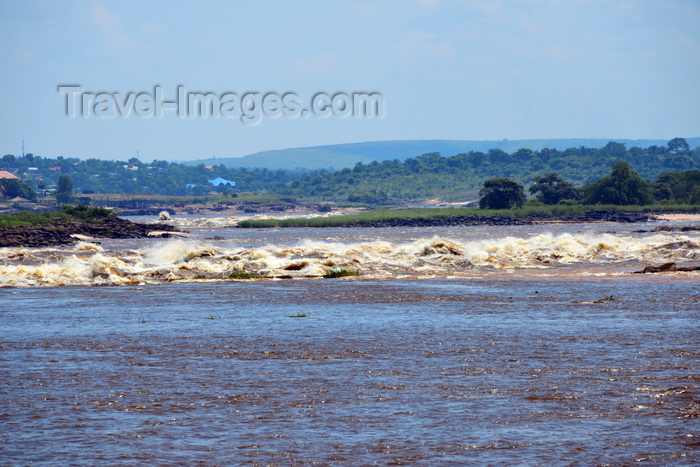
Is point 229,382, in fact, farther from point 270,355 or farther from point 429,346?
point 429,346

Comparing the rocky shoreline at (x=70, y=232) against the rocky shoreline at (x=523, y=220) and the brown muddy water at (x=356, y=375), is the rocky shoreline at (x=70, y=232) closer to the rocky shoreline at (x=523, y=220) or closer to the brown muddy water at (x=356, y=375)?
the rocky shoreline at (x=523, y=220)

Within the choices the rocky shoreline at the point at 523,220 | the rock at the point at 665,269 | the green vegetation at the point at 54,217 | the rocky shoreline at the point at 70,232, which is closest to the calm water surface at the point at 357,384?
the rock at the point at 665,269

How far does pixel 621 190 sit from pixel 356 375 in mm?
100750

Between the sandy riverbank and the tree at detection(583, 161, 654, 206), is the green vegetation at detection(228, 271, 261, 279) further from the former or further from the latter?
the tree at detection(583, 161, 654, 206)

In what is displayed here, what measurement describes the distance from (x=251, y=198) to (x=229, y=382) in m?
179

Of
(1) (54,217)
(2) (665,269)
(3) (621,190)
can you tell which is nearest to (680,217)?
(3) (621,190)

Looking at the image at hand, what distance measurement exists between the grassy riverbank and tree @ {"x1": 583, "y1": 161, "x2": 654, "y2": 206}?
396 cm

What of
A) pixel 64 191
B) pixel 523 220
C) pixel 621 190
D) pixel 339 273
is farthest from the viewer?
pixel 64 191

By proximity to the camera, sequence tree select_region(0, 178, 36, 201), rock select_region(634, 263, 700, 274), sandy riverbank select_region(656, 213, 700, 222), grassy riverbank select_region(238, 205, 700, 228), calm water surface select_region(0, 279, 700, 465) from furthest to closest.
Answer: tree select_region(0, 178, 36, 201), sandy riverbank select_region(656, 213, 700, 222), grassy riverbank select_region(238, 205, 700, 228), rock select_region(634, 263, 700, 274), calm water surface select_region(0, 279, 700, 465)

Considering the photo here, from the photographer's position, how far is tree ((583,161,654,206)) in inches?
4200

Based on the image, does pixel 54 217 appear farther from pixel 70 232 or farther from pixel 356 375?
pixel 356 375

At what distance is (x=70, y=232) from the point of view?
2581 inches

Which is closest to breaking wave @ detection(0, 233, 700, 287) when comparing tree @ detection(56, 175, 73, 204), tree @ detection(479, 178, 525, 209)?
tree @ detection(479, 178, 525, 209)

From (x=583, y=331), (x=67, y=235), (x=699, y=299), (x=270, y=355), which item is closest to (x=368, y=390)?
(x=270, y=355)
